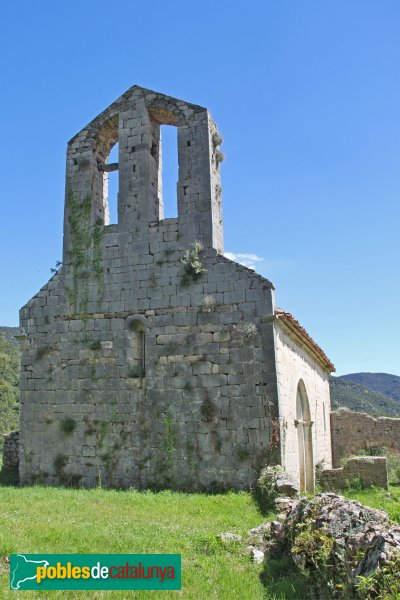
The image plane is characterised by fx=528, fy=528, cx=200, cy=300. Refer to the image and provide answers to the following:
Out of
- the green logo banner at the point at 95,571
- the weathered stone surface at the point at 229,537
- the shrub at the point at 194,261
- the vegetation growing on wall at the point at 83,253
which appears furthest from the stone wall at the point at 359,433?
the green logo banner at the point at 95,571

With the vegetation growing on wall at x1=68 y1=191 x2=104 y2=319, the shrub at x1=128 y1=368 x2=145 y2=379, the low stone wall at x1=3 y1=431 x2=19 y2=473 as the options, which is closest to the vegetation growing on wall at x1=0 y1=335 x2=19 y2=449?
the low stone wall at x1=3 y1=431 x2=19 y2=473

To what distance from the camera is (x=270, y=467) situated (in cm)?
1045

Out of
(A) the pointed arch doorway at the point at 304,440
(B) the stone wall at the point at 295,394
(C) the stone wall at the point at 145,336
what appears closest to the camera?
(C) the stone wall at the point at 145,336

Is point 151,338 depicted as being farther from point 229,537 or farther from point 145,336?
Result: point 229,537

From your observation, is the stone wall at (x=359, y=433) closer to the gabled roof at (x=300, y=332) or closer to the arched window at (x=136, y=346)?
the gabled roof at (x=300, y=332)

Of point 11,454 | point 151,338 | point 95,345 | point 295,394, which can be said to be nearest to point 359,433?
point 295,394

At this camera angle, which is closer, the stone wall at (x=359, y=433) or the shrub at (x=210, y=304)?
the shrub at (x=210, y=304)

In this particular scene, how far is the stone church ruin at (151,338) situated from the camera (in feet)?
36.4

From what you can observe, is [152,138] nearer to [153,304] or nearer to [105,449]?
[153,304]

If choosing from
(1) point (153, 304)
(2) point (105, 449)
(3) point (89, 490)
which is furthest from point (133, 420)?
(1) point (153, 304)

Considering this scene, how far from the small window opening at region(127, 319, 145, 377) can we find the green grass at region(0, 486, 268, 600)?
267 cm

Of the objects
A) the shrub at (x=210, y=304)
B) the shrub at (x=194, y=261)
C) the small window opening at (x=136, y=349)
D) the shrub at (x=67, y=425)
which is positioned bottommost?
the shrub at (x=67, y=425)

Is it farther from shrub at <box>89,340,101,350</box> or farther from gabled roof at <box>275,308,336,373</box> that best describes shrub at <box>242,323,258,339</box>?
shrub at <box>89,340,101,350</box>

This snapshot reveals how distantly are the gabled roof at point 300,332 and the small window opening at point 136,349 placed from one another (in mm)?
3230
